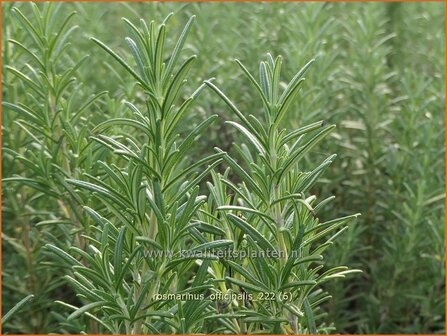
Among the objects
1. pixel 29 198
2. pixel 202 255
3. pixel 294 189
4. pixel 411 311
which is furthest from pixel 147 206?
pixel 411 311

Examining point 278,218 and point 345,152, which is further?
point 345,152

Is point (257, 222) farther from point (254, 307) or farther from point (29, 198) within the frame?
point (29, 198)

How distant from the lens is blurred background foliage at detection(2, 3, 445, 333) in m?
2.05

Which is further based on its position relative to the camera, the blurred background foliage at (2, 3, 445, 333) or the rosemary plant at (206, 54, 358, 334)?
the blurred background foliage at (2, 3, 445, 333)

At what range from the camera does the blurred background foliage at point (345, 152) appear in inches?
80.9

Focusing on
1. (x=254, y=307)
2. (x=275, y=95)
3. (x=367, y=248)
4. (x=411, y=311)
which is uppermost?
(x=275, y=95)

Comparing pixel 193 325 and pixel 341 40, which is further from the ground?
pixel 341 40

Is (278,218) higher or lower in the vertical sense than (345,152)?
higher

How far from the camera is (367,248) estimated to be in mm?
2297

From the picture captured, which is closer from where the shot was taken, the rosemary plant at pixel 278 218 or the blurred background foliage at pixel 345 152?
the rosemary plant at pixel 278 218

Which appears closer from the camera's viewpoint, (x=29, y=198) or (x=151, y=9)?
(x=29, y=198)

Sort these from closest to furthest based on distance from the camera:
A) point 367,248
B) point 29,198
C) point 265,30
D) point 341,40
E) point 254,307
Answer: point 254,307 < point 29,198 < point 367,248 < point 265,30 < point 341,40

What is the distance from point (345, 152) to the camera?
2.70 meters

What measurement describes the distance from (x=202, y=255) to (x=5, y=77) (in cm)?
108
